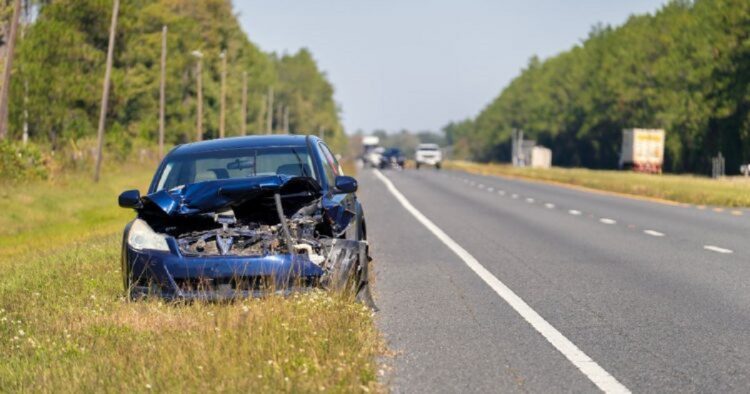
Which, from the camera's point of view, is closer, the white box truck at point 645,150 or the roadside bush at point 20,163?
the roadside bush at point 20,163

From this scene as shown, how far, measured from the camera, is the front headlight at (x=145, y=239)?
989 cm

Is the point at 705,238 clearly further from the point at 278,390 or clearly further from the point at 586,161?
the point at 586,161

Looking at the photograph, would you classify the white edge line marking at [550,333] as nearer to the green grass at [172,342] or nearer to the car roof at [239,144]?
the green grass at [172,342]

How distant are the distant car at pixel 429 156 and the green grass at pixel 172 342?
79.5 m

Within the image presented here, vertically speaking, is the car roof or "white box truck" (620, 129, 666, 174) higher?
the car roof

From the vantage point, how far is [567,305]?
1101 centimetres

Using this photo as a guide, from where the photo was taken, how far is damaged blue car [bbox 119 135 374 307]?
31.6ft

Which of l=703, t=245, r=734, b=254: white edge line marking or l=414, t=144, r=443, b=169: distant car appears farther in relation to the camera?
l=414, t=144, r=443, b=169: distant car

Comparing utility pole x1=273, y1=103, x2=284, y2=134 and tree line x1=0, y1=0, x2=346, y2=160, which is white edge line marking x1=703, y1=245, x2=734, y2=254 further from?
utility pole x1=273, y1=103, x2=284, y2=134

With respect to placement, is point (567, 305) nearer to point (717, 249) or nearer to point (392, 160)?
point (717, 249)

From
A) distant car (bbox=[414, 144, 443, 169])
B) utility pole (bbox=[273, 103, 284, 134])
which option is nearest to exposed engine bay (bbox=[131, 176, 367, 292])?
distant car (bbox=[414, 144, 443, 169])

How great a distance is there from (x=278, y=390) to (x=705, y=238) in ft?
47.1

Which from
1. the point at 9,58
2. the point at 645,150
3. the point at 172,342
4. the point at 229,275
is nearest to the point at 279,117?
the point at 645,150

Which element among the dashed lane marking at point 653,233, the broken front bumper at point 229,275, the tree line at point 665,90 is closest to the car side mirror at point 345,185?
the broken front bumper at point 229,275
